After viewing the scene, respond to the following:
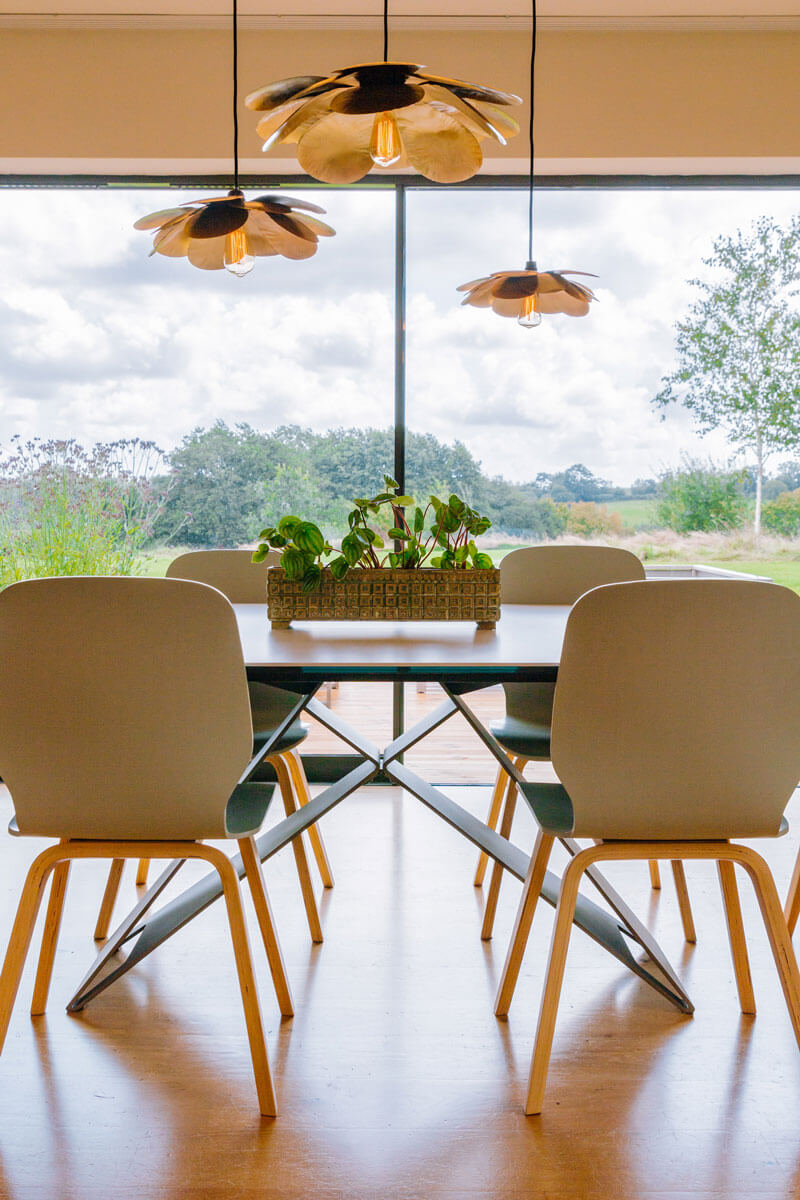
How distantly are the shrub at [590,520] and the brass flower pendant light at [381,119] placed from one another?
1.96 meters

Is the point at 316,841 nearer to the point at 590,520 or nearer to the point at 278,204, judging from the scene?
the point at 278,204

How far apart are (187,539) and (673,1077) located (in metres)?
2.69

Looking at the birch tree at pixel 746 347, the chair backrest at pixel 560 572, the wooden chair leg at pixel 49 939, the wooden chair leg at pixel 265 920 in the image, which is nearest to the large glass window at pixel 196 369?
the chair backrest at pixel 560 572

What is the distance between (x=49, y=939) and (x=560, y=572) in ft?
5.62

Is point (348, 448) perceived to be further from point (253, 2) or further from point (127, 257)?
point (253, 2)

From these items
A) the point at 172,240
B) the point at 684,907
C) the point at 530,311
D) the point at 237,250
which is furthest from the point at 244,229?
the point at 684,907

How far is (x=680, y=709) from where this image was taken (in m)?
1.46

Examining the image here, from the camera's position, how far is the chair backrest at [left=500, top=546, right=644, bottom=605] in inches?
104

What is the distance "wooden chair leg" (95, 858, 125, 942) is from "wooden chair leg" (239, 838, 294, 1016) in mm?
538

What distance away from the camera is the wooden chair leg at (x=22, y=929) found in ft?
5.10

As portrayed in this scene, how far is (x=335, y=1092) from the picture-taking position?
162 centimetres

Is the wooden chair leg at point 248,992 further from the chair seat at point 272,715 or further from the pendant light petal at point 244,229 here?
the pendant light petal at point 244,229

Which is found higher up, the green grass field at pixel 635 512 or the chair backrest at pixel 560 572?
the green grass field at pixel 635 512

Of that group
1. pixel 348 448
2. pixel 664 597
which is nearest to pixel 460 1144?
pixel 664 597
